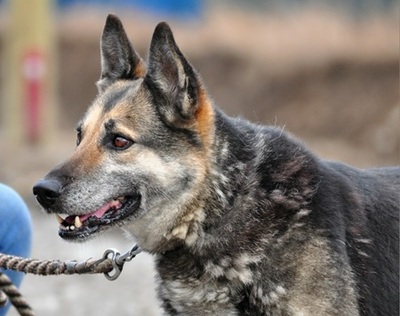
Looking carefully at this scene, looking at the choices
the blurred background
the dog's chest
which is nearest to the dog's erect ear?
the dog's chest

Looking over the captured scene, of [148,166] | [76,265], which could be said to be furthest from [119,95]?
[76,265]

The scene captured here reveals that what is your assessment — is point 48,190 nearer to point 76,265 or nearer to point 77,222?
point 77,222

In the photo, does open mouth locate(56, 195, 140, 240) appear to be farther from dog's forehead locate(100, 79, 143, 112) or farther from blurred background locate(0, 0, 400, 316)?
blurred background locate(0, 0, 400, 316)

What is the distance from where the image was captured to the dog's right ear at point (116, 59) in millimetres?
5379

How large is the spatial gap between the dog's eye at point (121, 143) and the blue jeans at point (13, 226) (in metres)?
0.99

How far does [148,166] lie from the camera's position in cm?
493

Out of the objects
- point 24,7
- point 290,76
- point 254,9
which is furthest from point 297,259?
point 254,9

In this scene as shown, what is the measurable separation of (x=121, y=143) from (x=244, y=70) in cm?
1434

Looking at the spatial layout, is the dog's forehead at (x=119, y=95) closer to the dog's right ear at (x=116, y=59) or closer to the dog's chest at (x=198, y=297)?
the dog's right ear at (x=116, y=59)

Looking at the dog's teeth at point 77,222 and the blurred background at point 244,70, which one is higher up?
the blurred background at point 244,70

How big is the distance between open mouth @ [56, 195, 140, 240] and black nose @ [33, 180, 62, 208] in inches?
6.8

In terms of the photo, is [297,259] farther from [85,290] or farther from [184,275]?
[85,290]

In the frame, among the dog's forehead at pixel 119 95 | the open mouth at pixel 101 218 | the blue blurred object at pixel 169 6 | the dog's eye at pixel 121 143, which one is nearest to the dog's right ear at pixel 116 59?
the dog's forehead at pixel 119 95

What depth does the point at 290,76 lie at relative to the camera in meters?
18.0
